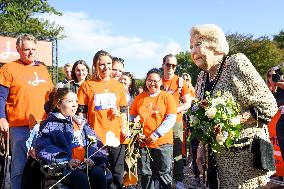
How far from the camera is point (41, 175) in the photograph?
425 centimetres

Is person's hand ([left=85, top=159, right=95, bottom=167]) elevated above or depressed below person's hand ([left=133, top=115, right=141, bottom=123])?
below

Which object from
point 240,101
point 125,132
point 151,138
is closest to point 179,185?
point 151,138

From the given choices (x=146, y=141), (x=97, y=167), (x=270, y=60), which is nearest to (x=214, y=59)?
(x=97, y=167)

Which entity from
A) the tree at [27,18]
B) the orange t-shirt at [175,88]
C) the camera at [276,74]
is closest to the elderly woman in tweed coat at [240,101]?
the camera at [276,74]

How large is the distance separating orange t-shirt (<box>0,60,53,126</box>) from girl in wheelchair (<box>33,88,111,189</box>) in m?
0.54

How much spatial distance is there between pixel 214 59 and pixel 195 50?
0.15m

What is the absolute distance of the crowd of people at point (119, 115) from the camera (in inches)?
114

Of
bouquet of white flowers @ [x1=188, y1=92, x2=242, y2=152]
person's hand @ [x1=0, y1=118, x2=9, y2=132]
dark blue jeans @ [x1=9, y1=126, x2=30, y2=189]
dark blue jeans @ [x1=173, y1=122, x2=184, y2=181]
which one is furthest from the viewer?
dark blue jeans @ [x1=173, y1=122, x2=184, y2=181]

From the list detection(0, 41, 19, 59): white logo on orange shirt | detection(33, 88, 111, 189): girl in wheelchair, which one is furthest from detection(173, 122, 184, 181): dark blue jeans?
detection(0, 41, 19, 59): white logo on orange shirt

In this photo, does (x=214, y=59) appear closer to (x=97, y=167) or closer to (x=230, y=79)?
(x=230, y=79)

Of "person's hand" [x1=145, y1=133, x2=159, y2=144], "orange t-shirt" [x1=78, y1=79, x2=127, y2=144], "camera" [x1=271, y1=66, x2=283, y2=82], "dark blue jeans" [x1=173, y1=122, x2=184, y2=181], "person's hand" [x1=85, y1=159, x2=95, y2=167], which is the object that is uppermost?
"camera" [x1=271, y1=66, x2=283, y2=82]

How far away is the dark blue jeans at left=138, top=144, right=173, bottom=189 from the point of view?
19.5 feet

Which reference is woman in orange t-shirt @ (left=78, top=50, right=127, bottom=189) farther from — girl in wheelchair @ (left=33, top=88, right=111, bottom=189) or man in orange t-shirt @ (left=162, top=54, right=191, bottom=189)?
man in orange t-shirt @ (left=162, top=54, right=191, bottom=189)

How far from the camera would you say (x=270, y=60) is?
40.0 m
